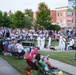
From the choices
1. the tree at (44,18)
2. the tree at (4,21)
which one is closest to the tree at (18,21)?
the tree at (4,21)

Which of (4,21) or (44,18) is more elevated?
(44,18)

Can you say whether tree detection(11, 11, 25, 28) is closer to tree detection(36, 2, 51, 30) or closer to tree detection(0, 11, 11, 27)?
tree detection(0, 11, 11, 27)

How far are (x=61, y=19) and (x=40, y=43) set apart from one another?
74179mm

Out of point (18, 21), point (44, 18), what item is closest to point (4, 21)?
point (18, 21)

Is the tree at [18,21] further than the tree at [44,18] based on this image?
Yes

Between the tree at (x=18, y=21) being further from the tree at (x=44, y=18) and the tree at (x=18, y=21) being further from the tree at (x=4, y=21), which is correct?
the tree at (x=44, y=18)

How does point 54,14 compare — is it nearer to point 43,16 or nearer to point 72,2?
point 43,16

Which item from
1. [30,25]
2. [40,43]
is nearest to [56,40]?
[40,43]

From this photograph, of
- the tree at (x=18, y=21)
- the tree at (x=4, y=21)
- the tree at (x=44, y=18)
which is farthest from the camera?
the tree at (x=4, y=21)

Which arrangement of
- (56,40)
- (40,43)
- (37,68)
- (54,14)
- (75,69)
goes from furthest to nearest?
(54,14)
(56,40)
(40,43)
(75,69)
(37,68)

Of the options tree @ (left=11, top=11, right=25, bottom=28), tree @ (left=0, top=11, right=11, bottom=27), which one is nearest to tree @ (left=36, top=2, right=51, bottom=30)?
tree @ (left=11, top=11, right=25, bottom=28)

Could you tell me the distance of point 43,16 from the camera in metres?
72.2

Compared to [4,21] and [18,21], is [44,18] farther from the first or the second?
[4,21]

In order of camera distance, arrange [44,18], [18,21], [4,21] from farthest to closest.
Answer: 1. [18,21]
2. [4,21]
3. [44,18]
